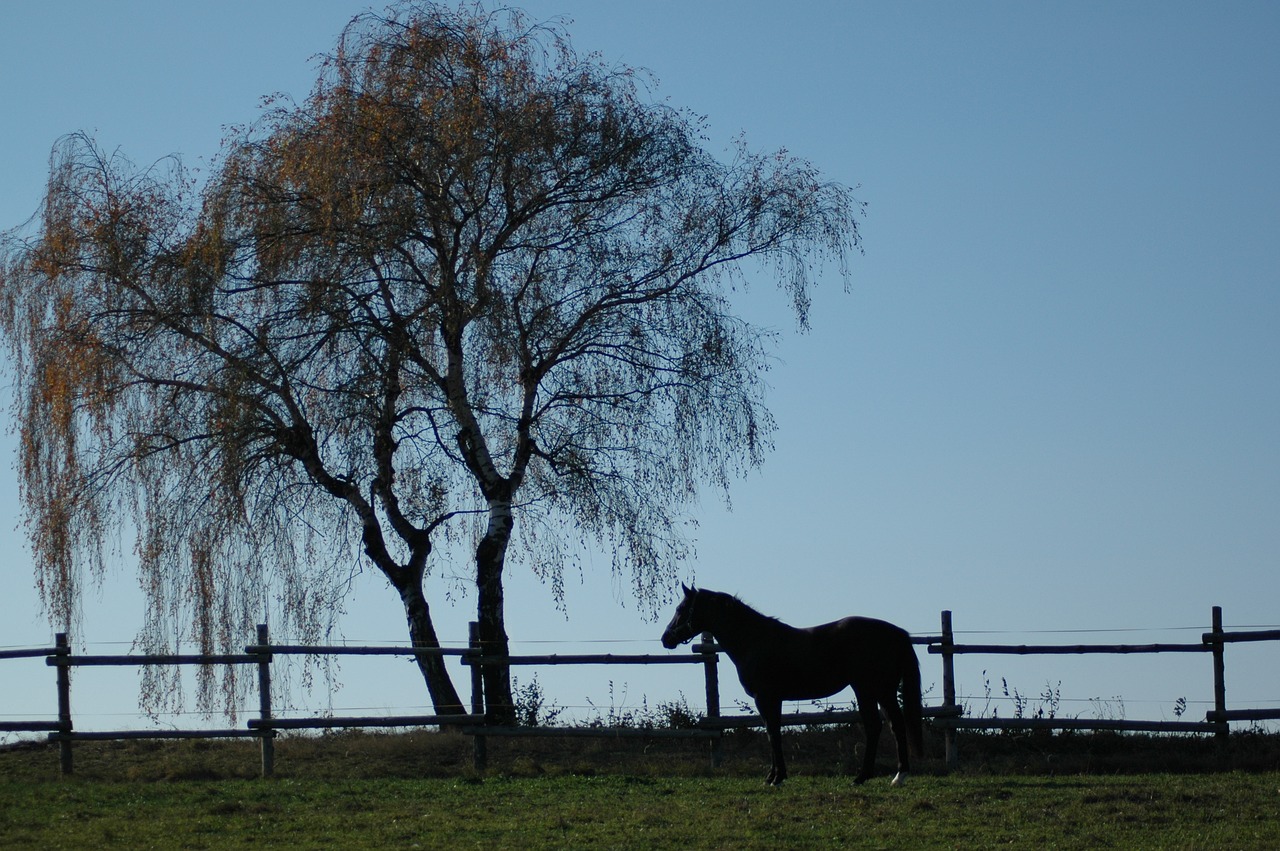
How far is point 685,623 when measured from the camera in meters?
13.5

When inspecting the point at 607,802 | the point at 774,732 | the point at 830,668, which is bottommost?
the point at 607,802

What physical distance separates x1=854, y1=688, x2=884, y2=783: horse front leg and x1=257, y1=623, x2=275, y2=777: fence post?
20.5 ft

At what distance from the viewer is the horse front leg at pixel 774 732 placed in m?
13.0

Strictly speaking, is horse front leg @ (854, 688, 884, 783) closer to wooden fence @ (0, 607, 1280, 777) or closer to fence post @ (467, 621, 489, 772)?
wooden fence @ (0, 607, 1280, 777)

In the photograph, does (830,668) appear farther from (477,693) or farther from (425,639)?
(425,639)

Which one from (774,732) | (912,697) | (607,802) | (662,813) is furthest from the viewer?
(774,732)

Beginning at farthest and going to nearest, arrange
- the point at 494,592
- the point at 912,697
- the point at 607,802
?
the point at 494,592
the point at 912,697
the point at 607,802

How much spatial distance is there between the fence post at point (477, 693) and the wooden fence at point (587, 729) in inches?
0.4

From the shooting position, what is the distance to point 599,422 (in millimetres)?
17406

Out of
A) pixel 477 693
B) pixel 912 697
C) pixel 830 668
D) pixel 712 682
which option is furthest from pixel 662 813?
pixel 477 693

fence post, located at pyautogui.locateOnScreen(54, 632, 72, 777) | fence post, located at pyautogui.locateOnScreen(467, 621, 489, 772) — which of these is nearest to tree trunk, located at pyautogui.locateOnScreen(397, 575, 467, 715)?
fence post, located at pyautogui.locateOnScreen(467, 621, 489, 772)

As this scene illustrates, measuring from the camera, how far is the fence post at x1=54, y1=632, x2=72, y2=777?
50.6ft

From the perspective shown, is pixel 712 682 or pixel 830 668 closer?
pixel 830 668

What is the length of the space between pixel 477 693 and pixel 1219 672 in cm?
781
